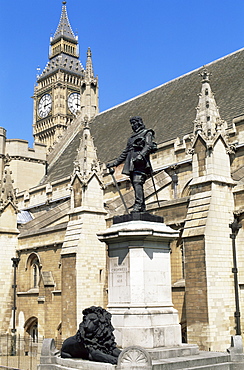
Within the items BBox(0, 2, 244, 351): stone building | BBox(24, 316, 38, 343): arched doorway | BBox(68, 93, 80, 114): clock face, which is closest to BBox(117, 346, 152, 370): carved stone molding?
BBox(0, 2, 244, 351): stone building

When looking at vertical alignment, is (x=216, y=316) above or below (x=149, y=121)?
below

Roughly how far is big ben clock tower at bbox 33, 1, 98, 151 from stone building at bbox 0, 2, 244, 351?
45631 millimetres

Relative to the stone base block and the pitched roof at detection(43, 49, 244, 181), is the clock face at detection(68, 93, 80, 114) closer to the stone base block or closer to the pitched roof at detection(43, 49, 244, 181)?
the pitched roof at detection(43, 49, 244, 181)

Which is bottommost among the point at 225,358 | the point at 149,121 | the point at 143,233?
the point at 225,358

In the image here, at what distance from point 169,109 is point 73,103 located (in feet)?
205

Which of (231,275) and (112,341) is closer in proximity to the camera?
(112,341)

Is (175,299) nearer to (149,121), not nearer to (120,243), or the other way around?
(120,243)

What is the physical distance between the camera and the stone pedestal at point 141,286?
10570 millimetres

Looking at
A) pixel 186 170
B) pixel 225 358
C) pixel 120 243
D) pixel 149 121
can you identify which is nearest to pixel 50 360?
pixel 120 243

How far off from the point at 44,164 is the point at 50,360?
111 feet

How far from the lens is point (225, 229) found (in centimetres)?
1822

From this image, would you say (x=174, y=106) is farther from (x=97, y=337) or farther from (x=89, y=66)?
(x=97, y=337)

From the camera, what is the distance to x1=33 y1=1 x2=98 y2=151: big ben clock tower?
91488mm

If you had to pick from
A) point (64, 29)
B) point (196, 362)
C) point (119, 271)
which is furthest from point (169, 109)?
point (64, 29)
